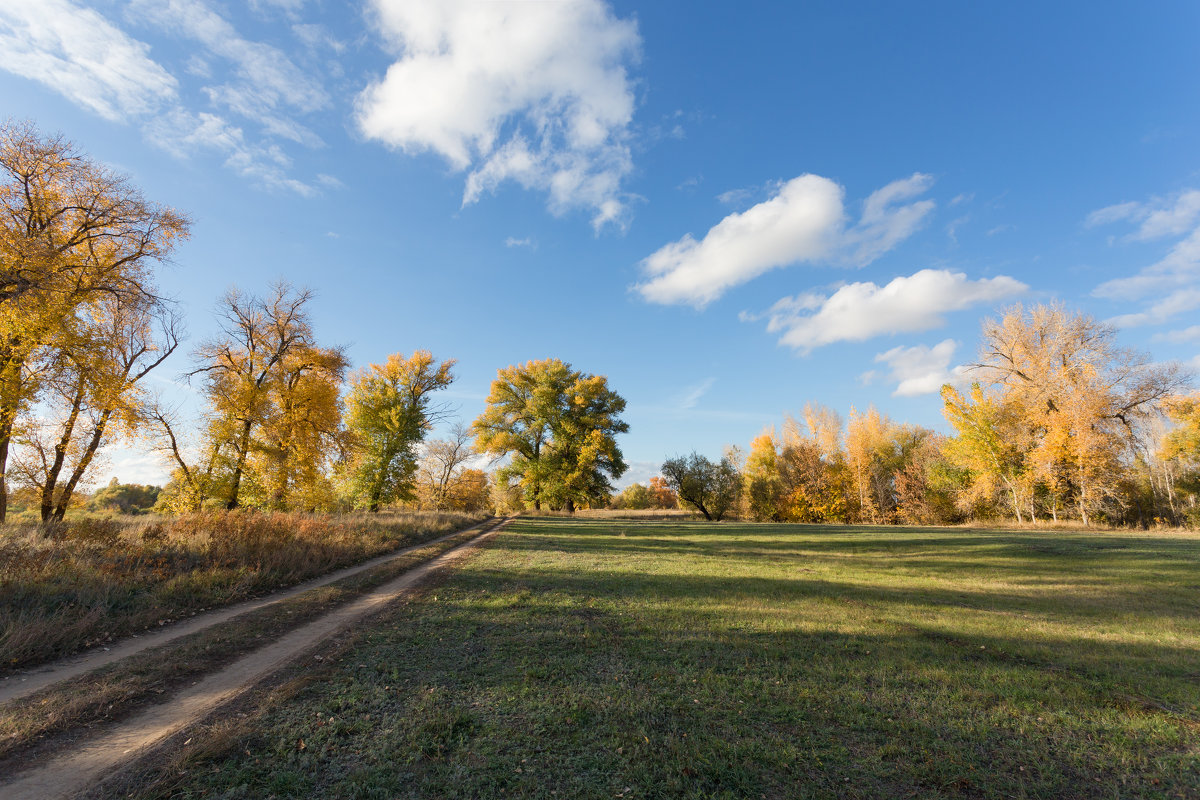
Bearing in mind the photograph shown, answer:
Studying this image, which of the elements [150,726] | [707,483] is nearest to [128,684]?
[150,726]

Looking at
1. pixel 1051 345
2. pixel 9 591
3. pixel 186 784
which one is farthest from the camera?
pixel 1051 345

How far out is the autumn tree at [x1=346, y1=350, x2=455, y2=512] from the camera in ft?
93.9

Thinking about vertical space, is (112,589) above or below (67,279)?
below

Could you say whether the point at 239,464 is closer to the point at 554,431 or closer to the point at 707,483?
the point at 554,431

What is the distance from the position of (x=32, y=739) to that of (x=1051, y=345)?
4281 centimetres

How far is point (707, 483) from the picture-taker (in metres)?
48.1

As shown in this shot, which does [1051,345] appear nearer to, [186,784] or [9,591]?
[186,784]

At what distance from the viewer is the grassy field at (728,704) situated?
3.18 meters

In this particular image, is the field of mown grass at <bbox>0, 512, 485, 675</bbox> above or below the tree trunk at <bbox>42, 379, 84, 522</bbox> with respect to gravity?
below

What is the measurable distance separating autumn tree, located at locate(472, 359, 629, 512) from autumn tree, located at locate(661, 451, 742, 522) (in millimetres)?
9350

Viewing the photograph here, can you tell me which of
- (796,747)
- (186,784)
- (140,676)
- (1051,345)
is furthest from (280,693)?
(1051,345)

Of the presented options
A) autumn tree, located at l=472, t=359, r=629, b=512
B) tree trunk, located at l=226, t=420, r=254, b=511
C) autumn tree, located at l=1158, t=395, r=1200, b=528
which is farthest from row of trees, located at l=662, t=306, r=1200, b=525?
tree trunk, located at l=226, t=420, r=254, b=511

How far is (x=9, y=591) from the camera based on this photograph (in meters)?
6.65

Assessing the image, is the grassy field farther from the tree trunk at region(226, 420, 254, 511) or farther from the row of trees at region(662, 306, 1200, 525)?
the row of trees at region(662, 306, 1200, 525)
